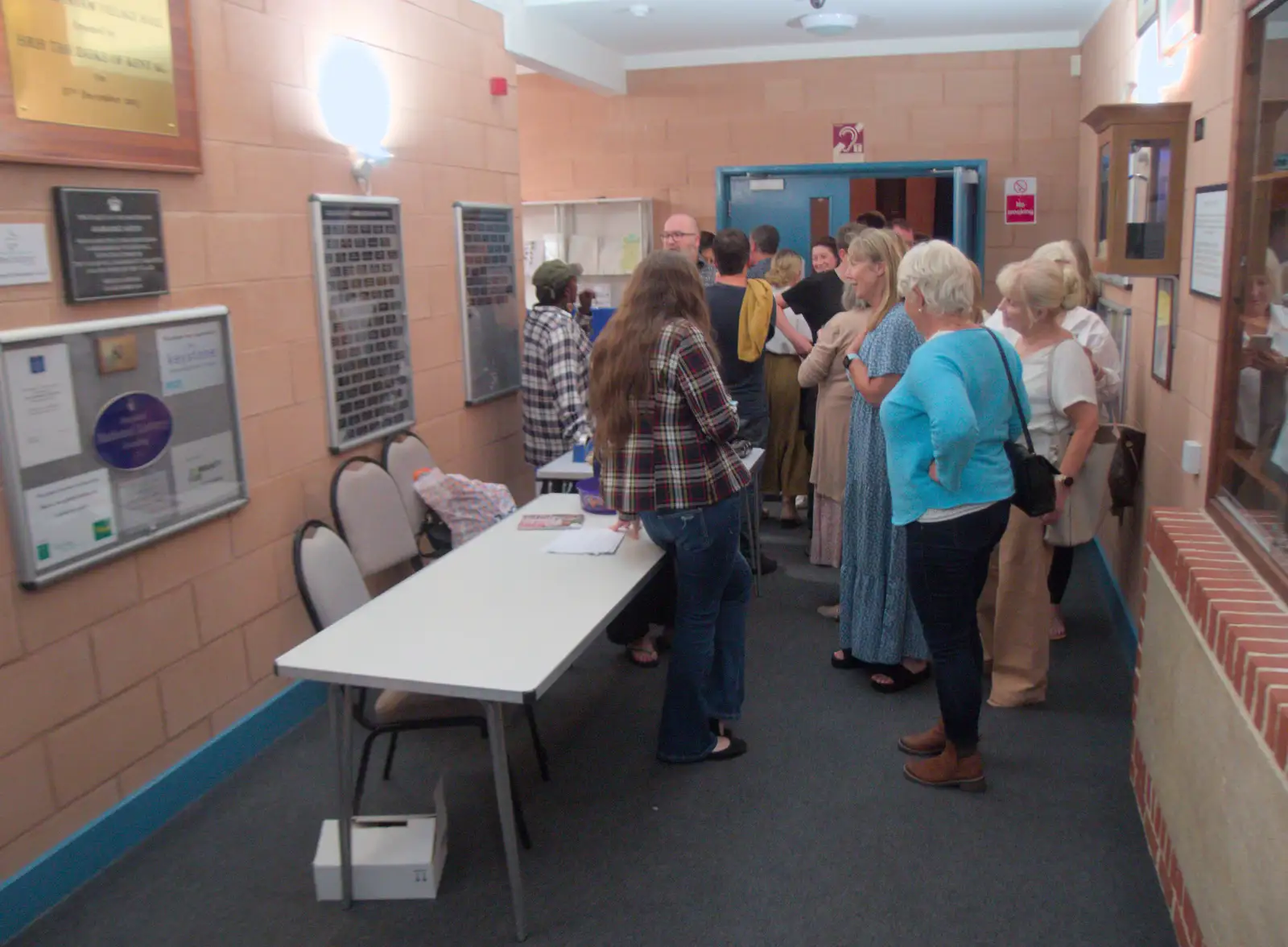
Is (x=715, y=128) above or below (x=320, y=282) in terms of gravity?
above

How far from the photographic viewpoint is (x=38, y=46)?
7.75 feet

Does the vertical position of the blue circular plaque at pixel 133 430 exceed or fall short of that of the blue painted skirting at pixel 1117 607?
it exceeds it

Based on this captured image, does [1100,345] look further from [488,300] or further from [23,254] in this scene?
[23,254]

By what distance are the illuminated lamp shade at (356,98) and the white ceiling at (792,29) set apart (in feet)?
5.77

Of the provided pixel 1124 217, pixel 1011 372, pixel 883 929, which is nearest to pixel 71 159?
pixel 1011 372

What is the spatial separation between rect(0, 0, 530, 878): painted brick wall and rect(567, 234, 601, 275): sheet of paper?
311 centimetres

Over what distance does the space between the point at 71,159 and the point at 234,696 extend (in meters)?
1.58

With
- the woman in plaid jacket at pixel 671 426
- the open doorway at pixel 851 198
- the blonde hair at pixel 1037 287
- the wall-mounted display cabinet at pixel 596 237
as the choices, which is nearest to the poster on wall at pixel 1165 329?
the blonde hair at pixel 1037 287

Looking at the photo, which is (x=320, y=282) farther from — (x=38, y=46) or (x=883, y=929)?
(x=883, y=929)

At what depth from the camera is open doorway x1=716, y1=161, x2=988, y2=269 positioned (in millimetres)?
6746

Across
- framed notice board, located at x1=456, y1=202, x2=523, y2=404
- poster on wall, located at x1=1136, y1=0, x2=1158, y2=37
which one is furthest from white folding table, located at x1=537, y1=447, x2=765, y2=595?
poster on wall, located at x1=1136, y1=0, x2=1158, y2=37

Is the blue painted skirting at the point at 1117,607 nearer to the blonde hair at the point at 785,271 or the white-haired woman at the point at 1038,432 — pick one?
the white-haired woman at the point at 1038,432

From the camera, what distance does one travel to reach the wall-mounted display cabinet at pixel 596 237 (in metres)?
7.26

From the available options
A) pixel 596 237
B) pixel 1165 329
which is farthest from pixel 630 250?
pixel 1165 329
